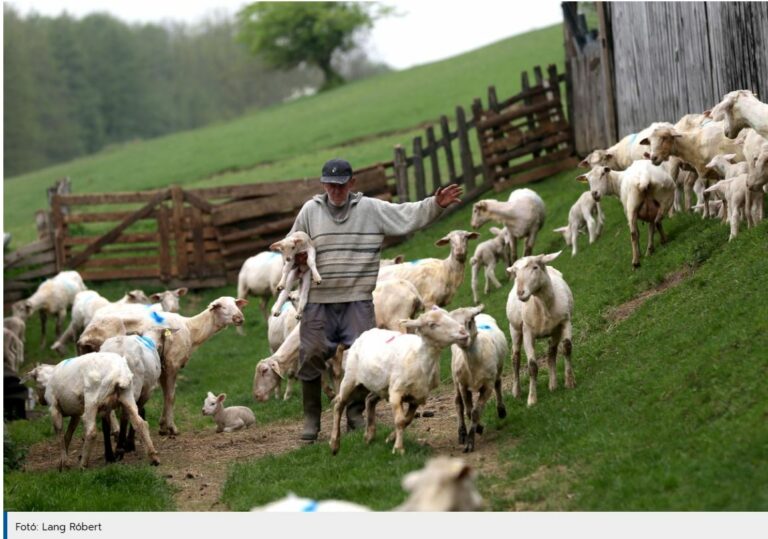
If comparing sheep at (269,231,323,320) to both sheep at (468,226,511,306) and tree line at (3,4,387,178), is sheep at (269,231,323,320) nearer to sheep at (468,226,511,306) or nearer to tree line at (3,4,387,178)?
sheep at (468,226,511,306)

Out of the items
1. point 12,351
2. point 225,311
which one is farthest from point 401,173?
point 225,311

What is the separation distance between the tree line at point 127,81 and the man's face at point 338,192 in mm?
68968

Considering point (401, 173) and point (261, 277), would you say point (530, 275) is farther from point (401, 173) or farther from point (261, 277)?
point (401, 173)

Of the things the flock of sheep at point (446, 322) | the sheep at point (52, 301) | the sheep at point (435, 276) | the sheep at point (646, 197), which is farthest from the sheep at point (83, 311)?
the sheep at point (646, 197)

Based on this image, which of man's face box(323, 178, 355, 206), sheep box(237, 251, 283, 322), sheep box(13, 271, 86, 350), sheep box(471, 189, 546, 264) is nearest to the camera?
man's face box(323, 178, 355, 206)

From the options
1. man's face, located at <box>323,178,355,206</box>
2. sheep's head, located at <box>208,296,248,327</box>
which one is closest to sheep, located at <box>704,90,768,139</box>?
man's face, located at <box>323,178,355,206</box>

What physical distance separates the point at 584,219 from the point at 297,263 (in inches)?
259

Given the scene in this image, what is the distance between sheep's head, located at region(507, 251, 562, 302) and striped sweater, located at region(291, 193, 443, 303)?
4.31ft

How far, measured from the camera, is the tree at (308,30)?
71812mm

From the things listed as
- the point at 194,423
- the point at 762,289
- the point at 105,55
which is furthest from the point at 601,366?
the point at 105,55

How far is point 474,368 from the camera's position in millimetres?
11234

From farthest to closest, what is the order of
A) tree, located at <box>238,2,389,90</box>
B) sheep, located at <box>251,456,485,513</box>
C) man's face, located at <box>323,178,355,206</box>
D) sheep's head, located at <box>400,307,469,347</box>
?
tree, located at <box>238,2,389,90</box> → man's face, located at <box>323,178,355,206</box> → sheep's head, located at <box>400,307,469,347</box> → sheep, located at <box>251,456,485,513</box>

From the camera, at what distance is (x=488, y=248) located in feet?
62.1

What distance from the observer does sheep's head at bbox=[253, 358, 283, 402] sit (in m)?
15.4
